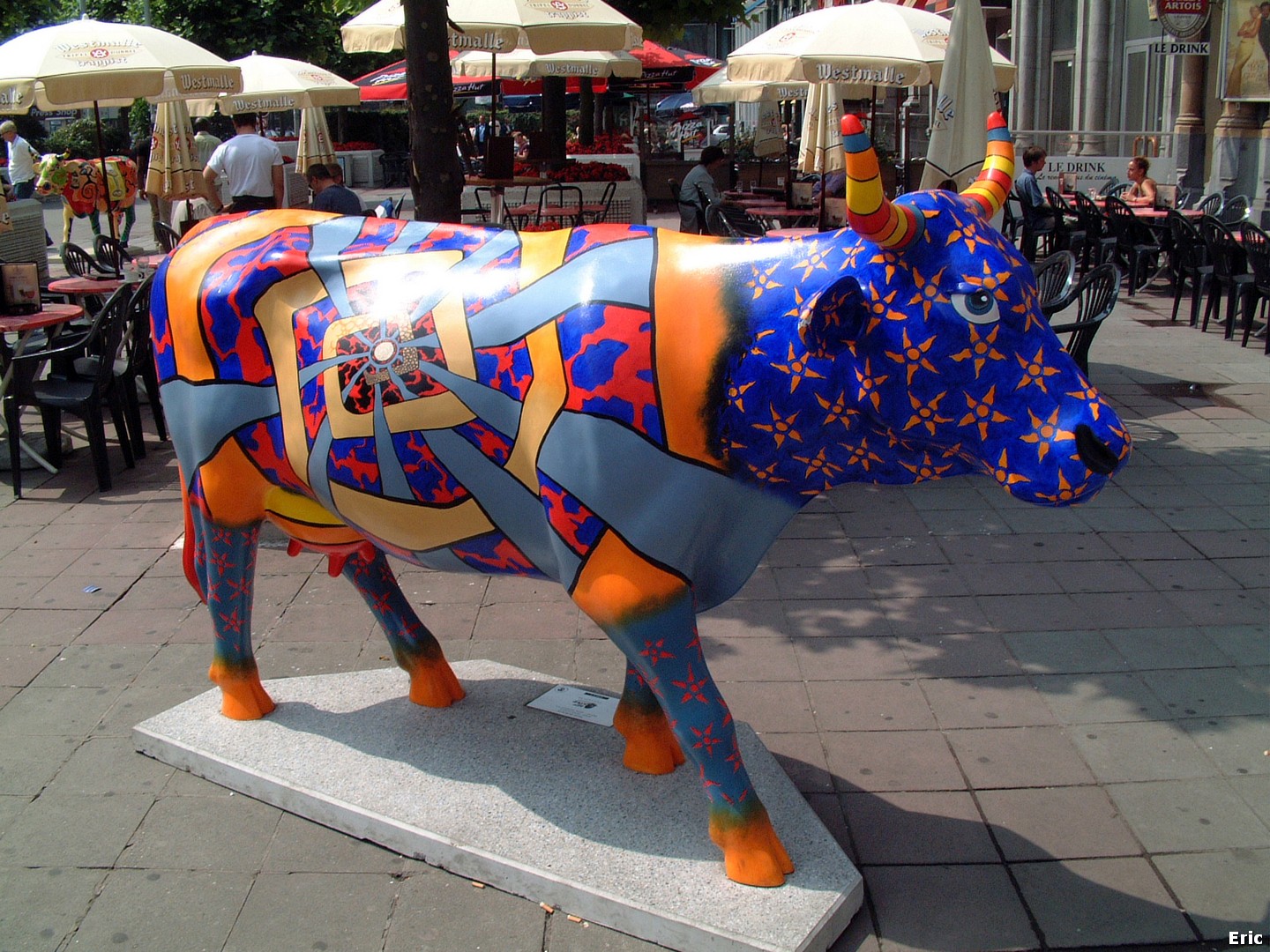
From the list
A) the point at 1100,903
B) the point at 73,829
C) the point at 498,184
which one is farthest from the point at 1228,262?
the point at 73,829

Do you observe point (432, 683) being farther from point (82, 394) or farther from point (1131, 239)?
point (1131, 239)

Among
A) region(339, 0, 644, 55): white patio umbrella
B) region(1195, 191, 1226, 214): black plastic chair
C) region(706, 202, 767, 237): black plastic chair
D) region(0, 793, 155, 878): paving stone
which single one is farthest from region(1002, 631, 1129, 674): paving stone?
region(1195, 191, 1226, 214): black plastic chair

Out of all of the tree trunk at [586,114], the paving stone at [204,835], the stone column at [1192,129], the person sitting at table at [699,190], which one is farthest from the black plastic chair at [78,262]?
the stone column at [1192,129]

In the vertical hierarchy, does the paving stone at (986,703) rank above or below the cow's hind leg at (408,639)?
below

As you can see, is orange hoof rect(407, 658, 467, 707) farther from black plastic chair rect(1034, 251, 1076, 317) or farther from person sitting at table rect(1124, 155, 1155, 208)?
person sitting at table rect(1124, 155, 1155, 208)

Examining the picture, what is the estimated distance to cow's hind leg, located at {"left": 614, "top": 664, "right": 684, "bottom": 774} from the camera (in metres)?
3.57

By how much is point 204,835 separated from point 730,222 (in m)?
8.30

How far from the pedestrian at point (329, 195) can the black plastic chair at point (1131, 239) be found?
830 cm

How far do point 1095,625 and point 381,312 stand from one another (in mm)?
3456

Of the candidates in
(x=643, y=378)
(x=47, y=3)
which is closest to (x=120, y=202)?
(x=643, y=378)

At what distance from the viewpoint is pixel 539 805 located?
3.39m

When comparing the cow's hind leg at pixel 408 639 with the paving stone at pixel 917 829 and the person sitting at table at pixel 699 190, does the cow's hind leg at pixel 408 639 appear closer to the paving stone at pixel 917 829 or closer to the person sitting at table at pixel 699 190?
the paving stone at pixel 917 829

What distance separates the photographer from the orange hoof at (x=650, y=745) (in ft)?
11.7

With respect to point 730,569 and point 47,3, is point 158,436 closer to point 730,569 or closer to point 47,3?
point 730,569
